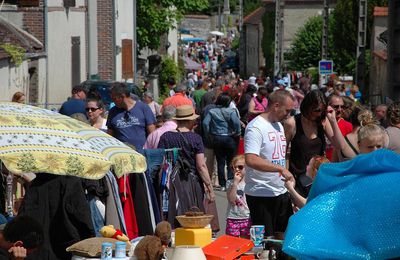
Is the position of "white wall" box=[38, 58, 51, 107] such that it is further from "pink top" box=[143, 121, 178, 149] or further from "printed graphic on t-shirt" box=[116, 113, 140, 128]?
"pink top" box=[143, 121, 178, 149]

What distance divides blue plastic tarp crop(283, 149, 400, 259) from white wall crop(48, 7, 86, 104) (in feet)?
89.9

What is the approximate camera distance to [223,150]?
58.8 ft

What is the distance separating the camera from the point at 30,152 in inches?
329

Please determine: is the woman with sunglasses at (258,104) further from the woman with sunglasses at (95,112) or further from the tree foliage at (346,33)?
the tree foliage at (346,33)

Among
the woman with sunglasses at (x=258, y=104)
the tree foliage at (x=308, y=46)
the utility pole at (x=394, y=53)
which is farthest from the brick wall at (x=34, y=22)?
the tree foliage at (x=308, y=46)

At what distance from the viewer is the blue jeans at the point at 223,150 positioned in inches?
703

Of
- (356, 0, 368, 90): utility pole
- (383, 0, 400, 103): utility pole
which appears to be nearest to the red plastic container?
(383, 0, 400, 103): utility pole

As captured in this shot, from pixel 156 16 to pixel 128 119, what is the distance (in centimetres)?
3052

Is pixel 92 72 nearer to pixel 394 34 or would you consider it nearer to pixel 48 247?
pixel 394 34

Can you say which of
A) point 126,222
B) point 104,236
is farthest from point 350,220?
point 126,222

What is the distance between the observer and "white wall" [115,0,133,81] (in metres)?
39.1

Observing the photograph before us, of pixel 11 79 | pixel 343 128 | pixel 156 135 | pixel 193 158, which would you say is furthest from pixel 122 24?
pixel 193 158

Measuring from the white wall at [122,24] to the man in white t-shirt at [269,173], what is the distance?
2928cm

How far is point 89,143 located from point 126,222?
163cm
